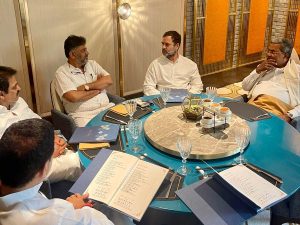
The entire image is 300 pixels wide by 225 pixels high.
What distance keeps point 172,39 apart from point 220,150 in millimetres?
1746

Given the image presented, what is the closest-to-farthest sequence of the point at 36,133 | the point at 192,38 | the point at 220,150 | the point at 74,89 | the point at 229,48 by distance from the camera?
the point at 36,133 < the point at 220,150 < the point at 74,89 < the point at 192,38 < the point at 229,48

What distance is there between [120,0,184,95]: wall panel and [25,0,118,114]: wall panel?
1.08 feet

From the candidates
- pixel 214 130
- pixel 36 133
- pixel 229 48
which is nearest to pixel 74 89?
pixel 214 130

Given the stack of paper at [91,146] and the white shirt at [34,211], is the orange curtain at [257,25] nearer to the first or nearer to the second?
the stack of paper at [91,146]

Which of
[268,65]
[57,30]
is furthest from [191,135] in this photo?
[57,30]

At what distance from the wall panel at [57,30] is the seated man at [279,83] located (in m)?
2.16

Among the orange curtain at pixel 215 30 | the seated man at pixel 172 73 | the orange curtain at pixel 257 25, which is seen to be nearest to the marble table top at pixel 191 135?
the seated man at pixel 172 73

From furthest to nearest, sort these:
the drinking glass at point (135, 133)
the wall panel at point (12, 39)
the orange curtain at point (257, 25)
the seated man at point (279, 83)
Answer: the orange curtain at point (257, 25) → the wall panel at point (12, 39) → the seated man at point (279, 83) → the drinking glass at point (135, 133)

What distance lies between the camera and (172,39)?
3.23 meters

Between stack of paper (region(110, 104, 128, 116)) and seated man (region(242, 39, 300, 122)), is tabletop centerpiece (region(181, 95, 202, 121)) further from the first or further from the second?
seated man (region(242, 39, 300, 122))

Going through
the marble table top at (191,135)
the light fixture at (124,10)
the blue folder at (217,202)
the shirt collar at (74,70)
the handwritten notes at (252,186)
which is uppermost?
the light fixture at (124,10)

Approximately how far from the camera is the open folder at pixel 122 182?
4.72 feet

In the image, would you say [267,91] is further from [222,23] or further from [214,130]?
[222,23]

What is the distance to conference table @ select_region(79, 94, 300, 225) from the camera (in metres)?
1.55
